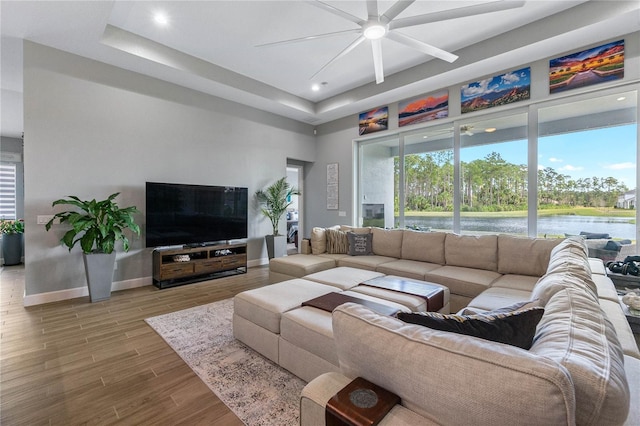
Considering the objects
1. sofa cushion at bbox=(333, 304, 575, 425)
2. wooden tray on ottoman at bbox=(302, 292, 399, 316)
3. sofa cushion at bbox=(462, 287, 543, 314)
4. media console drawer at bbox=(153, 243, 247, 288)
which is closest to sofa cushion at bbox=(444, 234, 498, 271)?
sofa cushion at bbox=(462, 287, 543, 314)

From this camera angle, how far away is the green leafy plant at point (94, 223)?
136 inches

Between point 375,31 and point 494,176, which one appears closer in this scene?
point 375,31

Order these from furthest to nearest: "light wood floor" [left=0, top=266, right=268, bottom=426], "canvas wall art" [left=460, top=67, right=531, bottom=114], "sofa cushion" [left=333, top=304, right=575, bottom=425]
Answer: "canvas wall art" [left=460, top=67, right=531, bottom=114] → "light wood floor" [left=0, top=266, right=268, bottom=426] → "sofa cushion" [left=333, top=304, right=575, bottom=425]

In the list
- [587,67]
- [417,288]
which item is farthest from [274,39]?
[587,67]

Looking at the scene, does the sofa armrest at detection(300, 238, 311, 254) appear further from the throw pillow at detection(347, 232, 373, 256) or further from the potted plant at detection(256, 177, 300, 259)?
the potted plant at detection(256, 177, 300, 259)

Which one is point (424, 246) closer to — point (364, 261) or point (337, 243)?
point (364, 261)

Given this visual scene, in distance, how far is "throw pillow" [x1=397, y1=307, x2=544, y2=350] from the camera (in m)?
0.99

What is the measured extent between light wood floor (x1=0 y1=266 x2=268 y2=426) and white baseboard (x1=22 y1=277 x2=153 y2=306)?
121 millimetres

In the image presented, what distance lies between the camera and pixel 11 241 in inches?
229

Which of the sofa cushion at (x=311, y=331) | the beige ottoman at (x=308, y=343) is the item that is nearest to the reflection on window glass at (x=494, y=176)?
the beige ottoman at (x=308, y=343)

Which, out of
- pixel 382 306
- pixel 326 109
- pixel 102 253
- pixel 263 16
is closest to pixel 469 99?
pixel 326 109

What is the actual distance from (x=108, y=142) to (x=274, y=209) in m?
2.96

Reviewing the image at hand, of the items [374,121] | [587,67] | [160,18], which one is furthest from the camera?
[374,121]

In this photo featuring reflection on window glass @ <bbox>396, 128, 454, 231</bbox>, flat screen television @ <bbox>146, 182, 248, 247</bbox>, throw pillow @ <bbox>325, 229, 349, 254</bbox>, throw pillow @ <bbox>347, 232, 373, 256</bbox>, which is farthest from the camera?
reflection on window glass @ <bbox>396, 128, 454, 231</bbox>
